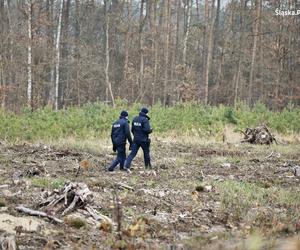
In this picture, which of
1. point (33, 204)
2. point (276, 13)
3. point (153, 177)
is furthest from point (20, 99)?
point (33, 204)

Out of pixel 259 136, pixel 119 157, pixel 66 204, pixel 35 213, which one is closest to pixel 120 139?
pixel 119 157

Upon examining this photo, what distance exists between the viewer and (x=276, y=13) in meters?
38.9

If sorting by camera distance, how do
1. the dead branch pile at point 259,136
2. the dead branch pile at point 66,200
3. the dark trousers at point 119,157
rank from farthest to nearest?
the dead branch pile at point 259,136 → the dark trousers at point 119,157 → the dead branch pile at point 66,200

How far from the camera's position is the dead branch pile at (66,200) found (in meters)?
8.80

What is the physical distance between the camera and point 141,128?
14.6 m

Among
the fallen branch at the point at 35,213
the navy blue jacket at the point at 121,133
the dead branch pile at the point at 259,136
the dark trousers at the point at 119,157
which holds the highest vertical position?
the navy blue jacket at the point at 121,133

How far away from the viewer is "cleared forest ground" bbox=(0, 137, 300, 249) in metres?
7.58

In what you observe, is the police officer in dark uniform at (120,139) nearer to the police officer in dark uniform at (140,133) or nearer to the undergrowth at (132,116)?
the police officer in dark uniform at (140,133)

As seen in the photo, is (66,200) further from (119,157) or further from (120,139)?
(120,139)

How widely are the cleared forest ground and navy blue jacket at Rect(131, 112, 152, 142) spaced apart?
2.80 feet

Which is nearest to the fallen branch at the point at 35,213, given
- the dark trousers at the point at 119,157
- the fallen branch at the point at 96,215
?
the fallen branch at the point at 96,215

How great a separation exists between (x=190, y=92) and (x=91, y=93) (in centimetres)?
806

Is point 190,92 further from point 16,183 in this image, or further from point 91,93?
point 16,183

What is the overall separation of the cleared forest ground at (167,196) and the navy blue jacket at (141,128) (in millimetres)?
853
